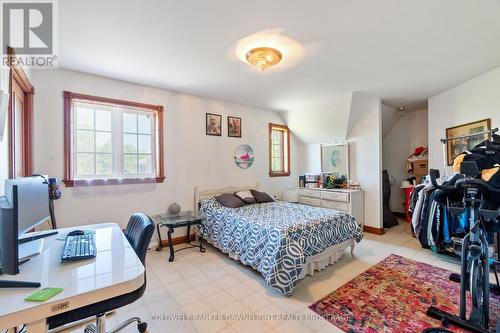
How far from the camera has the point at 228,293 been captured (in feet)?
7.62

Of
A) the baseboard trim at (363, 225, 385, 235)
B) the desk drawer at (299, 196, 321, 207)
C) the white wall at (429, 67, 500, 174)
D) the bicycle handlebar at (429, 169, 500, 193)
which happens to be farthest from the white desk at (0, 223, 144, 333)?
the white wall at (429, 67, 500, 174)

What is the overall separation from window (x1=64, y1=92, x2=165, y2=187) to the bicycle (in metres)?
3.59

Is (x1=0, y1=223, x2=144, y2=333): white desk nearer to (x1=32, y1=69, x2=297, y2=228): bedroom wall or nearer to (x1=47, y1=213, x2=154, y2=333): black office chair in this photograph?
(x1=47, y1=213, x2=154, y2=333): black office chair

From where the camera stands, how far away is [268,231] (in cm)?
253

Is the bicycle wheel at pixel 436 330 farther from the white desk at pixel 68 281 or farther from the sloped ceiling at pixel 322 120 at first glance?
the sloped ceiling at pixel 322 120

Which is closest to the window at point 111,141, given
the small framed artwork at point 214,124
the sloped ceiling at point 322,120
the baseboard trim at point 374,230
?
the small framed artwork at point 214,124

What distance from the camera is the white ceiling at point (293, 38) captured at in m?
1.77

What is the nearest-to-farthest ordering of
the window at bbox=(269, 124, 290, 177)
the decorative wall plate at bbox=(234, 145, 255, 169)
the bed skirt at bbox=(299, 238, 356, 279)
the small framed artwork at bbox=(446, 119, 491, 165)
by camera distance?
the bed skirt at bbox=(299, 238, 356, 279) < the small framed artwork at bbox=(446, 119, 491, 165) < the decorative wall plate at bbox=(234, 145, 255, 169) < the window at bbox=(269, 124, 290, 177)

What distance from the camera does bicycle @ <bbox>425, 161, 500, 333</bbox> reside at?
68.1 inches

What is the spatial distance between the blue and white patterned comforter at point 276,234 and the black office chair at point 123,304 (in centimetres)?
123

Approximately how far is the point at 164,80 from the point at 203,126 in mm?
1033

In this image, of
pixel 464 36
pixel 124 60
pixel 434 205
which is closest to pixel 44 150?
pixel 124 60

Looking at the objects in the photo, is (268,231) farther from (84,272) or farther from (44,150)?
(44,150)

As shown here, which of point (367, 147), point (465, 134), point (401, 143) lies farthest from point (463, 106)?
point (401, 143)
